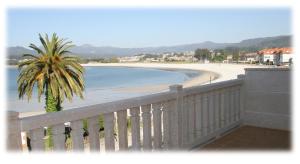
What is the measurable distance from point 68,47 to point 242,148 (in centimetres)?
1524

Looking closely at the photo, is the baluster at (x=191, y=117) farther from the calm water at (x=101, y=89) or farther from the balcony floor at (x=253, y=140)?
the calm water at (x=101, y=89)

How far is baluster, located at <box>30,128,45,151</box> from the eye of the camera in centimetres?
200

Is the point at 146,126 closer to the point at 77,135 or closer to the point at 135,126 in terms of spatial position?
the point at 135,126

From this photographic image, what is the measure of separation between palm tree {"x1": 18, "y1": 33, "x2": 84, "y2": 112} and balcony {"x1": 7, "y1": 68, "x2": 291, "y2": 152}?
13178 millimetres

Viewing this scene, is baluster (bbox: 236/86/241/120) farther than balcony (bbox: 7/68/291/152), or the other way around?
baluster (bbox: 236/86/241/120)

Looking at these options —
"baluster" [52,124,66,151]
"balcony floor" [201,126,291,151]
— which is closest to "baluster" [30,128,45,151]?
"baluster" [52,124,66,151]

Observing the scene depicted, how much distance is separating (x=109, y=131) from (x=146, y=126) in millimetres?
549

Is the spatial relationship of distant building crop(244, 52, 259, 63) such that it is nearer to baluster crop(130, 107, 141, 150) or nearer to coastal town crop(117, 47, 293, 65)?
coastal town crop(117, 47, 293, 65)

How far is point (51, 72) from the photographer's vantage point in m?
16.7

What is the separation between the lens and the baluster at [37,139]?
2.00 m

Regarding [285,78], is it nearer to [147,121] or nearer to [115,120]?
[147,121]

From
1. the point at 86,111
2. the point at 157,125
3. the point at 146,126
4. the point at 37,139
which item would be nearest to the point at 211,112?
the point at 157,125

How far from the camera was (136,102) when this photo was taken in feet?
9.28
